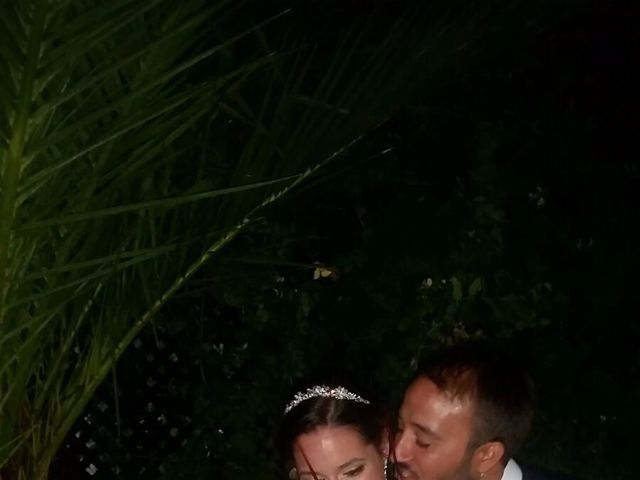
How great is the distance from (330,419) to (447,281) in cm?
140

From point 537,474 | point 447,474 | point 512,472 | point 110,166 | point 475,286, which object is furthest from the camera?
point 475,286

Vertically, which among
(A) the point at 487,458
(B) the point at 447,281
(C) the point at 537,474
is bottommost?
(B) the point at 447,281

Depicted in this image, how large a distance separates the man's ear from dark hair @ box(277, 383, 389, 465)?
7.6 inches

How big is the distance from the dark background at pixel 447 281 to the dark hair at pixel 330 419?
1.18 meters

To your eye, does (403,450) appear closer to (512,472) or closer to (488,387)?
(488,387)

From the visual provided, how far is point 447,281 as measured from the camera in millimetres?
3674

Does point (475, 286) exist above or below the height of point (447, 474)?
below

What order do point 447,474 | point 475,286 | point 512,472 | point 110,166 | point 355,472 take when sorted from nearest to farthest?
point 110,166
point 355,472
point 447,474
point 512,472
point 475,286

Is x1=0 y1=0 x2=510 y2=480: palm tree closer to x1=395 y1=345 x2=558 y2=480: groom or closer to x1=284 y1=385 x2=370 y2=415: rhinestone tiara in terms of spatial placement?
x1=284 y1=385 x2=370 y2=415: rhinestone tiara

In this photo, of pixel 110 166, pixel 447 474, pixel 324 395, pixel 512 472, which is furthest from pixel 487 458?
pixel 110 166

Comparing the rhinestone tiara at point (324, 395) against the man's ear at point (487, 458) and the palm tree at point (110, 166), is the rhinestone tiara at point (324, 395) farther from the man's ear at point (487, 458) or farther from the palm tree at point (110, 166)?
the palm tree at point (110, 166)

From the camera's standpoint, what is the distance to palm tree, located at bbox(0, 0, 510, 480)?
1655 mm

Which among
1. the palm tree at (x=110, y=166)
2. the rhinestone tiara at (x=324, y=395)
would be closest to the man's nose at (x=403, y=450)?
the rhinestone tiara at (x=324, y=395)

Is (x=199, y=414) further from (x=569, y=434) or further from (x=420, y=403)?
(x=420, y=403)
